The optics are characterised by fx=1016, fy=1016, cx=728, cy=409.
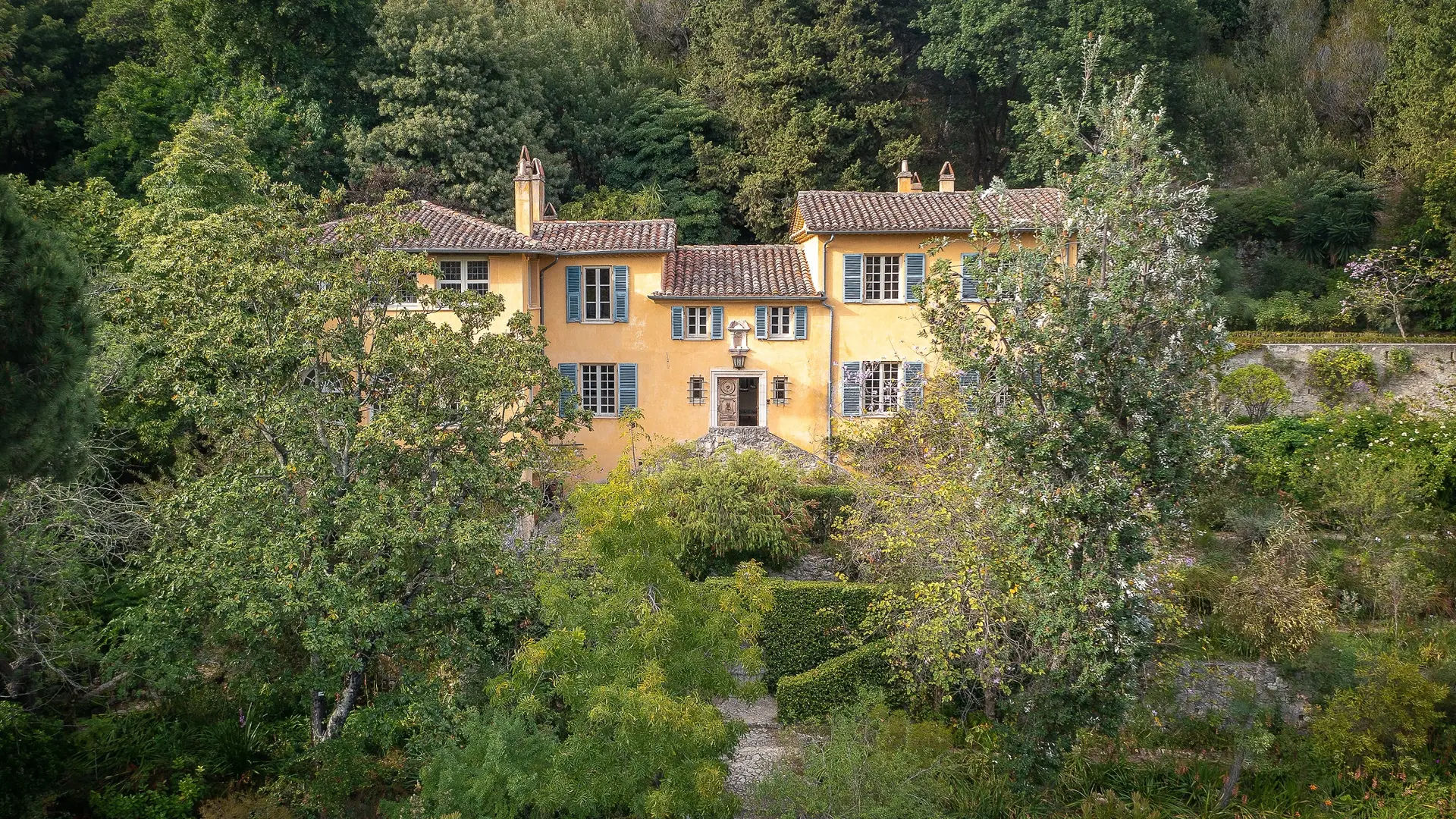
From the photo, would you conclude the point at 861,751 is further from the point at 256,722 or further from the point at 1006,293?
the point at 256,722

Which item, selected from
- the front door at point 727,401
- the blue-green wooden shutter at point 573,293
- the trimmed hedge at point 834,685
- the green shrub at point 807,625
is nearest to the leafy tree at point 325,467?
the trimmed hedge at point 834,685

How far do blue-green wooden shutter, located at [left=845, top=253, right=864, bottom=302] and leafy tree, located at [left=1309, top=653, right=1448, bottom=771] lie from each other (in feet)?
49.8

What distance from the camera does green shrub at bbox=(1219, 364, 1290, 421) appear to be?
22.9m

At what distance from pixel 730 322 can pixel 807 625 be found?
11.0m

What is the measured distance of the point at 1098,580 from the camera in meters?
9.05

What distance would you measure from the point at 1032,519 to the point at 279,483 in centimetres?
816

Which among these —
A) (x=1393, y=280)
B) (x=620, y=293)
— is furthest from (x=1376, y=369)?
(x=620, y=293)

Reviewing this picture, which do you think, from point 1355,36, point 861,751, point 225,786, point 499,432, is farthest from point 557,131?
point 1355,36

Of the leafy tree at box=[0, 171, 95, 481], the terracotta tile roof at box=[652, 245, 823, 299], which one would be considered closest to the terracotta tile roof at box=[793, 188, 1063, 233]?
the terracotta tile roof at box=[652, 245, 823, 299]

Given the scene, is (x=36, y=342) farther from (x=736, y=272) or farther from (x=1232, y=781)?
(x=736, y=272)

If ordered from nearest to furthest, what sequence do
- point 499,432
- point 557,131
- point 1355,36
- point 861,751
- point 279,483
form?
1. point 861,751
2. point 279,483
3. point 499,432
4. point 557,131
5. point 1355,36

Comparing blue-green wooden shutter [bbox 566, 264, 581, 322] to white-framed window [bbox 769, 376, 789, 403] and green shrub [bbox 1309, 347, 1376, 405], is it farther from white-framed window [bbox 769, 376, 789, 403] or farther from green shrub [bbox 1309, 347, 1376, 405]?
green shrub [bbox 1309, 347, 1376, 405]

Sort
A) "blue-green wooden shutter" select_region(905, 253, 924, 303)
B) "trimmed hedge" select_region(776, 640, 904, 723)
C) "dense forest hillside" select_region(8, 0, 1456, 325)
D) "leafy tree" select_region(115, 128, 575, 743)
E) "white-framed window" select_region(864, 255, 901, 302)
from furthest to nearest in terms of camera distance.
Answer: "dense forest hillside" select_region(8, 0, 1456, 325), "white-framed window" select_region(864, 255, 901, 302), "blue-green wooden shutter" select_region(905, 253, 924, 303), "trimmed hedge" select_region(776, 640, 904, 723), "leafy tree" select_region(115, 128, 575, 743)

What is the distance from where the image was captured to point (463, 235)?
22719 millimetres
